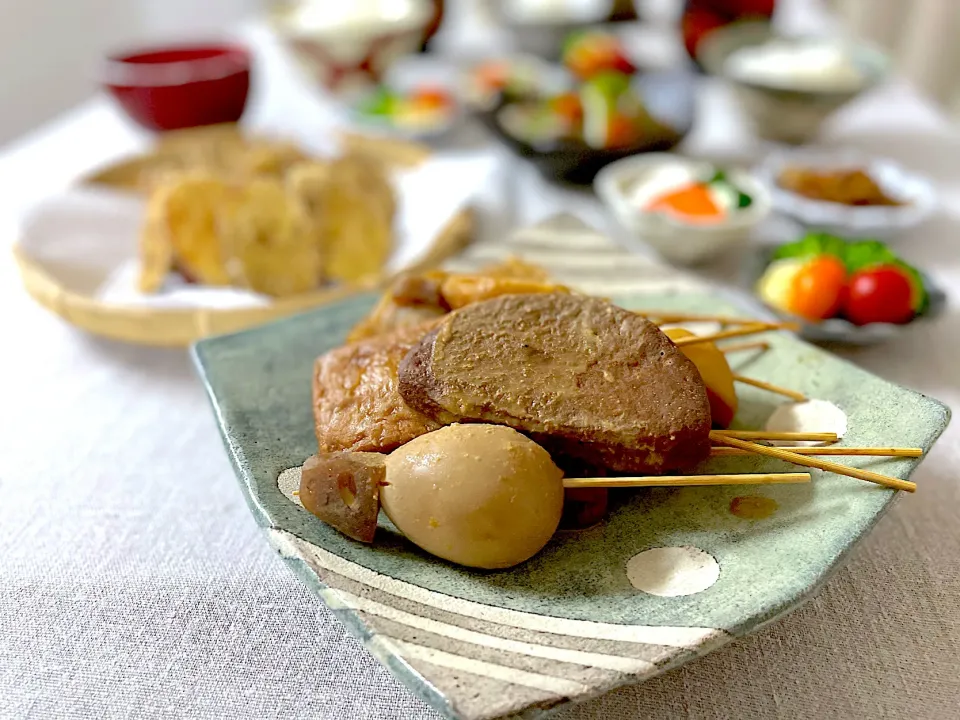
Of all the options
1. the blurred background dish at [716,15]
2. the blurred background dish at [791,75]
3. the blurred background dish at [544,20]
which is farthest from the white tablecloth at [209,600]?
the blurred background dish at [544,20]

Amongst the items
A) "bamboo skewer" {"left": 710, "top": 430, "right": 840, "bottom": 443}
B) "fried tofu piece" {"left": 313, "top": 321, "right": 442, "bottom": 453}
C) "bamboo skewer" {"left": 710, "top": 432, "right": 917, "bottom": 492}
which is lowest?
"bamboo skewer" {"left": 710, "top": 430, "right": 840, "bottom": 443}

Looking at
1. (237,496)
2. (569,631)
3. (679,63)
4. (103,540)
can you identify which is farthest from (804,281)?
(679,63)

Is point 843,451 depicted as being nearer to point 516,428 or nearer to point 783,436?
point 783,436

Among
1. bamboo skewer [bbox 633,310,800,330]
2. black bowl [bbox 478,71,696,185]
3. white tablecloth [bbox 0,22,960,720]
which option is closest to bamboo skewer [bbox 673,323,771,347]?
bamboo skewer [bbox 633,310,800,330]

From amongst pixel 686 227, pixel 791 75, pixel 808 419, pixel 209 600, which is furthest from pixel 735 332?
pixel 791 75

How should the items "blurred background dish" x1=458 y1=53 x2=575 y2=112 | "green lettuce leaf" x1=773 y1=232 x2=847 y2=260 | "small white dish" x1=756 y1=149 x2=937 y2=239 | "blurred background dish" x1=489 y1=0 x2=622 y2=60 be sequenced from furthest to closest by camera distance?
"blurred background dish" x1=489 y1=0 x2=622 y2=60, "blurred background dish" x1=458 y1=53 x2=575 y2=112, "small white dish" x1=756 y1=149 x2=937 y2=239, "green lettuce leaf" x1=773 y1=232 x2=847 y2=260

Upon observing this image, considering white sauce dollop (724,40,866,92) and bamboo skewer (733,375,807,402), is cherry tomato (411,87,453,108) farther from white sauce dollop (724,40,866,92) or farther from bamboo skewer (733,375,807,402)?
bamboo skewer (733,375,807,402)

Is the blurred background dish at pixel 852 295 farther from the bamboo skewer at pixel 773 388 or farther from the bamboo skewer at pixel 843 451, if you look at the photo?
the bamboo skewer at pixel 843 451
